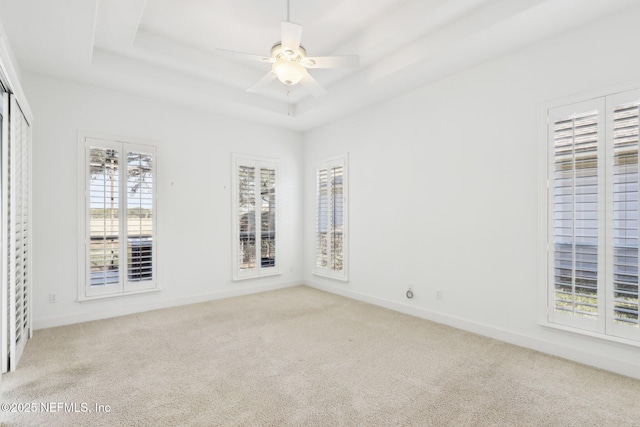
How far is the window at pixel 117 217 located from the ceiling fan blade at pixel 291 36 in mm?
2741

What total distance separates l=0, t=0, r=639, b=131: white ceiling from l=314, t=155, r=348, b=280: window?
1.21 meters

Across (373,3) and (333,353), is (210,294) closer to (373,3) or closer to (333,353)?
(333,353)

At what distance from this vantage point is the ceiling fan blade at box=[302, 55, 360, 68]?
8.96 feet

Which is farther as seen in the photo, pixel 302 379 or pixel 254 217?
pixel 254 217

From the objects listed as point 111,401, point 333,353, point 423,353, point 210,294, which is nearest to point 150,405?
point 111,401

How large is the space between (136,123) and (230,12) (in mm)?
2047

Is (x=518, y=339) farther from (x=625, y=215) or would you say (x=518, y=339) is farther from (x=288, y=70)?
(x=288, y=70)

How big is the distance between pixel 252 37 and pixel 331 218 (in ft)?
9.22

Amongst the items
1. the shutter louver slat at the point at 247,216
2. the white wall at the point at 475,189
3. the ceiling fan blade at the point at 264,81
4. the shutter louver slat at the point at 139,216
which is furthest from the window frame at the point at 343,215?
the shutter louver slat at the point at 139,216

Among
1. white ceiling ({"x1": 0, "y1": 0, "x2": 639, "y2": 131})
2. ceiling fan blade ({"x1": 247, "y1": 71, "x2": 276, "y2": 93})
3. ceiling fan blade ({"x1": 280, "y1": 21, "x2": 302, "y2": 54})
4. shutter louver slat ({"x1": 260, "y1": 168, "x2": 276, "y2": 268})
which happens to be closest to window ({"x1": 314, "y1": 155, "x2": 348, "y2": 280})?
shutter louver slat ({"x1": 260, "y1": 168, "x2": 276, "y2": 268})

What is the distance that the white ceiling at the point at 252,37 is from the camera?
2682 mm

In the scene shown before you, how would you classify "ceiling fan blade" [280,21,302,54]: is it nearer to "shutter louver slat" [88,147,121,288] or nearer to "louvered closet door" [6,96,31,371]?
"louvered closet door" [6,96,31,371]

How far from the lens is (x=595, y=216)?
2.71 metres

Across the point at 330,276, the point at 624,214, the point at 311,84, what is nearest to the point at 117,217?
the point at 311,84
